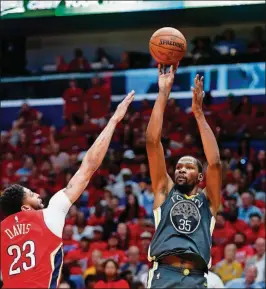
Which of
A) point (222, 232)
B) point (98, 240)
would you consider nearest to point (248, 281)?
point (222, 232)

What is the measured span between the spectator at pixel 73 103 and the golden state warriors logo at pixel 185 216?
11185 mm

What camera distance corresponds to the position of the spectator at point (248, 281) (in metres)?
11.8

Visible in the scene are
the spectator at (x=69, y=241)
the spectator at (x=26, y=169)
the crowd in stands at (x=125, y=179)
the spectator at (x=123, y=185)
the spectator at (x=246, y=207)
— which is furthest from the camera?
the spectator at (x=26, y=169)

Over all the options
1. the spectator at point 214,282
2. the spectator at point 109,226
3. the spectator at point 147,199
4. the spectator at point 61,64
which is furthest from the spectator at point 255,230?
the spectator at point 61,64

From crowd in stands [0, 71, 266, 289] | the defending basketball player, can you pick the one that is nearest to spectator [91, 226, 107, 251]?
crowd in stands [0, 71, 266, 289]

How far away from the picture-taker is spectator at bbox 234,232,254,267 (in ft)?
40.7

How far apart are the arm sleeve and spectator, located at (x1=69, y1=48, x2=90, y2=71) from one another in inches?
507

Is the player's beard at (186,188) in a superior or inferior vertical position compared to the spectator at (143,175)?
inferior

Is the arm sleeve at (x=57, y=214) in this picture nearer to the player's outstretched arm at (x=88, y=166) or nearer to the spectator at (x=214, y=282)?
the player's outstretched arm at (x=88, y=166)

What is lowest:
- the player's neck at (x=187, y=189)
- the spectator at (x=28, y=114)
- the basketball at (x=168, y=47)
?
the player's neck at (x=187, y=189)

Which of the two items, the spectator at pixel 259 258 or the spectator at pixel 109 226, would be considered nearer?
the spectator at pixel 259 258

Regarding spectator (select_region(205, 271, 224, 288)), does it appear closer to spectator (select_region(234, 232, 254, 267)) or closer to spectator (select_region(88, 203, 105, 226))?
spectator (select_region(234, 232, 254, 267))

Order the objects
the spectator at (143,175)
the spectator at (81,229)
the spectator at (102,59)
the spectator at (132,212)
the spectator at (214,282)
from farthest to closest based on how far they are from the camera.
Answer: the spectator at (102,59), the spectator at (143,175), the spectator at (132,212), the spectator at (81,229), the spectator at (214,282)

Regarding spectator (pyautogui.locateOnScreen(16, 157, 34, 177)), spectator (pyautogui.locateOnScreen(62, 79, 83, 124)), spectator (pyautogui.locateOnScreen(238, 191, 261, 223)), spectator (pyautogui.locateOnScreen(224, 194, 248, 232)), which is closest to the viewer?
spectator (pyautogui.locateOnScreen(224, 194, 248, 232))
